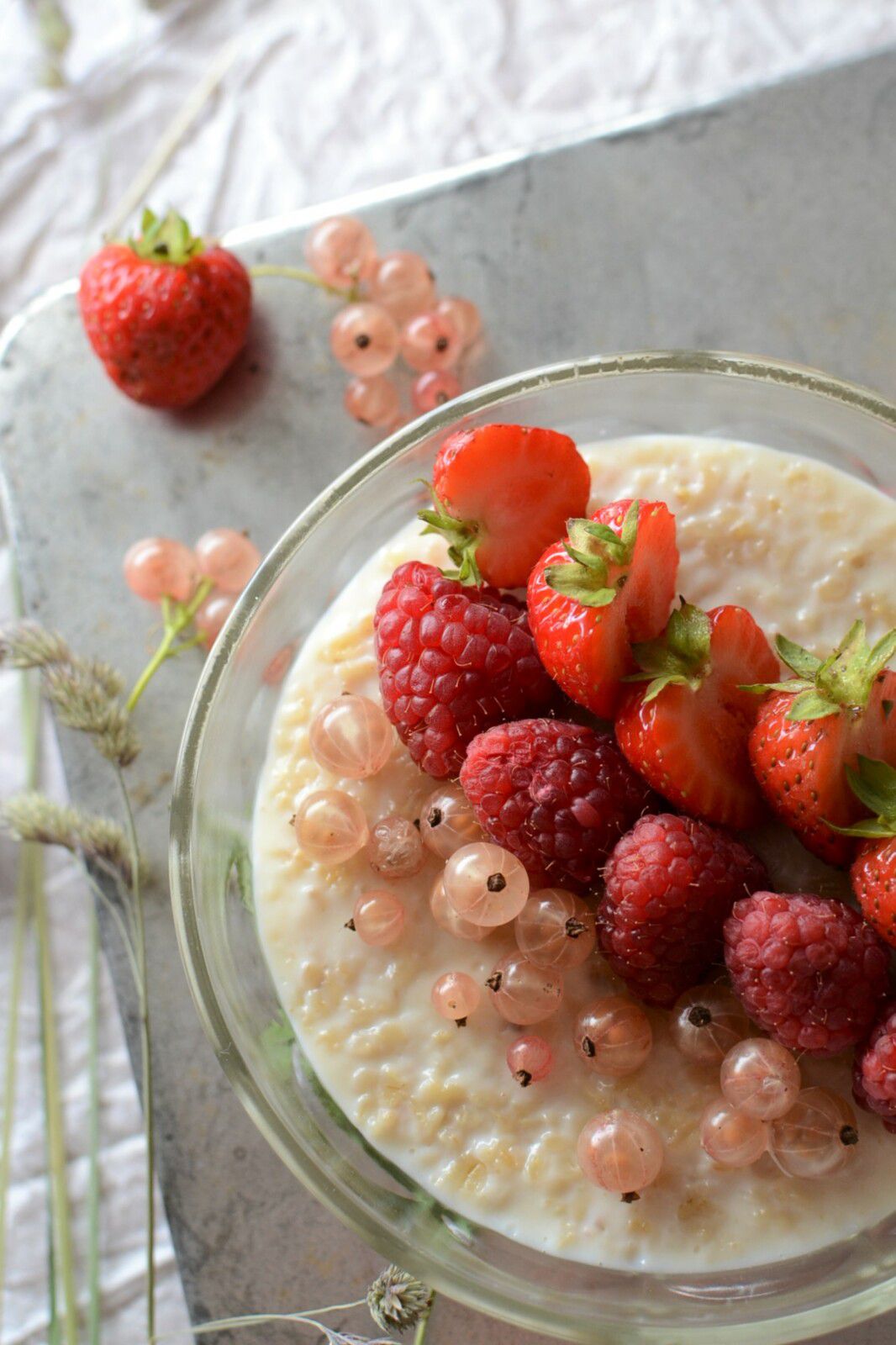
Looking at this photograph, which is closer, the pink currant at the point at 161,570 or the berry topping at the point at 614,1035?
the berry topping at the point at 614,1035

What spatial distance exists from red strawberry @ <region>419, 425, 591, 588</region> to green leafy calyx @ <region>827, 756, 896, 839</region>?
1.25ft

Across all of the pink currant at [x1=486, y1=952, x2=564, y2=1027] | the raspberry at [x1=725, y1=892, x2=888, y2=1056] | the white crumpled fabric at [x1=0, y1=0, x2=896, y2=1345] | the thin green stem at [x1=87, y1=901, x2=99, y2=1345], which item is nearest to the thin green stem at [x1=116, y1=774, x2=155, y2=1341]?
the thin green stem at [x1=87, y1=901, x2=99, y2=1345]

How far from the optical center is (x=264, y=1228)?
1507mm

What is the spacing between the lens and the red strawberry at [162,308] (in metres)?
1.64

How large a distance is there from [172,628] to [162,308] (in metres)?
0.40

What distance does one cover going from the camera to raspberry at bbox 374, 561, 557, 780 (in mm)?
1212

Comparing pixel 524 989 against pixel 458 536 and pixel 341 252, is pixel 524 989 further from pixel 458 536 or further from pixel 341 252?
pixel 341 252

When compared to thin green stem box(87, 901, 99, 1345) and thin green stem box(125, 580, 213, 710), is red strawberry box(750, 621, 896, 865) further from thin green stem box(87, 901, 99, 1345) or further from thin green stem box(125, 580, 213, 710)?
thin green stem box(87, 901, 99, 1345)

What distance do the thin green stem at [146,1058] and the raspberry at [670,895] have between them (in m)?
0.66

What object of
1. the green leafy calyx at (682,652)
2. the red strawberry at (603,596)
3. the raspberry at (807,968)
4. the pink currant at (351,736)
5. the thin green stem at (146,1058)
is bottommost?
the thin green stem at (146,1058)

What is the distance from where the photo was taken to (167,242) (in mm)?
1664

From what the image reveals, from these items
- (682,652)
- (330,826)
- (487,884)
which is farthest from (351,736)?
(682,652)

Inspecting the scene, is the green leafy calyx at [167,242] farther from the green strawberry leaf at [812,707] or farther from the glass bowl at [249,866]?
the green strawberry leaf at [812,707]

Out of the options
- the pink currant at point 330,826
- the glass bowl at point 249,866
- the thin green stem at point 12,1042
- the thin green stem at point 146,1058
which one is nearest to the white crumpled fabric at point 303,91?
the thin green stem at point 12,1042
